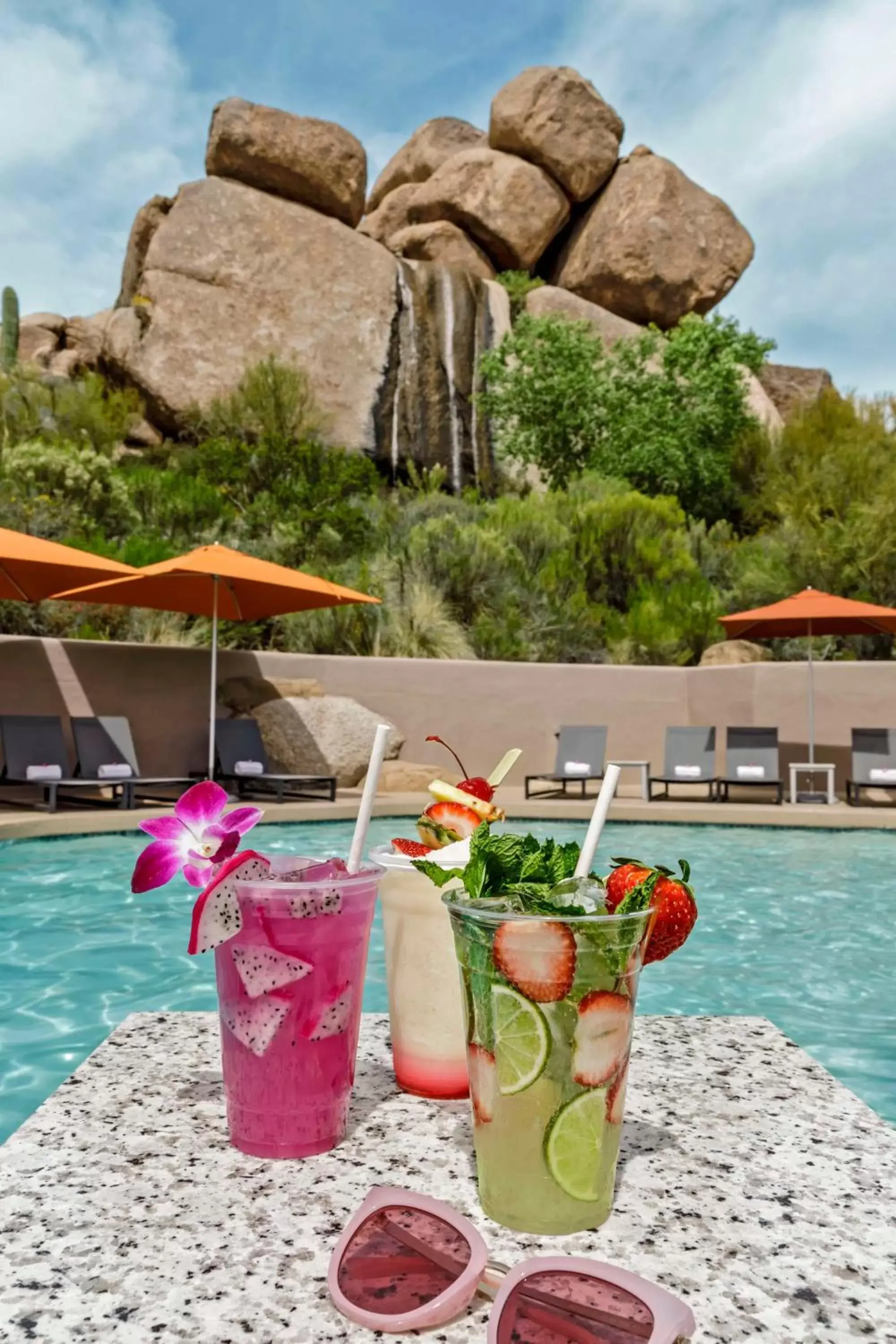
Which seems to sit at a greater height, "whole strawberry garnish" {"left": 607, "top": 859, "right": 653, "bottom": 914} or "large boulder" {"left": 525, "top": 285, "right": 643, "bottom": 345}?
"large boulder" {"left": 525, "top": 285, "right": 643, "bottom": 345}

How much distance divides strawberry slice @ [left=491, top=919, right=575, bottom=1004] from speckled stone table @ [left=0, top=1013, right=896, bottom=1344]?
245 millimetres

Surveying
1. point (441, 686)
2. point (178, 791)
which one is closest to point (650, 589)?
point (441, 686)

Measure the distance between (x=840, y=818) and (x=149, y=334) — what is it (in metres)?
18.9

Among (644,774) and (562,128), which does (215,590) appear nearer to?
(644,774)

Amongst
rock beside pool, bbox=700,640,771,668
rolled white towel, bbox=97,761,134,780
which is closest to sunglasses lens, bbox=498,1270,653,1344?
rolled white towel, bbox=97,761,134,780

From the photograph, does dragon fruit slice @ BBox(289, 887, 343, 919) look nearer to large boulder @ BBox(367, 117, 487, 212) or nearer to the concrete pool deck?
the concrete pool deck

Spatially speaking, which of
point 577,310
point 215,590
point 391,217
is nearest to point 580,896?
point 215,590

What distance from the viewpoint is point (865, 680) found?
11.3m

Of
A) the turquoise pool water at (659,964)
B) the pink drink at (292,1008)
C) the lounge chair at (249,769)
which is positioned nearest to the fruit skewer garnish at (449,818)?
the pink drink at (292,1008)

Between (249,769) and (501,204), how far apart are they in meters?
21.7

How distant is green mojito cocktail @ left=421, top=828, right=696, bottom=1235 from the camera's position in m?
0.97

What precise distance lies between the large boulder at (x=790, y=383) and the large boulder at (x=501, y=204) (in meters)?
7.32

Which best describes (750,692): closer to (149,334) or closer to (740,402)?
(740,402)

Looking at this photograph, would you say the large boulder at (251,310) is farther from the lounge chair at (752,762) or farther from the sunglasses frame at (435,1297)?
the sunglasses frame at (435,1297)
